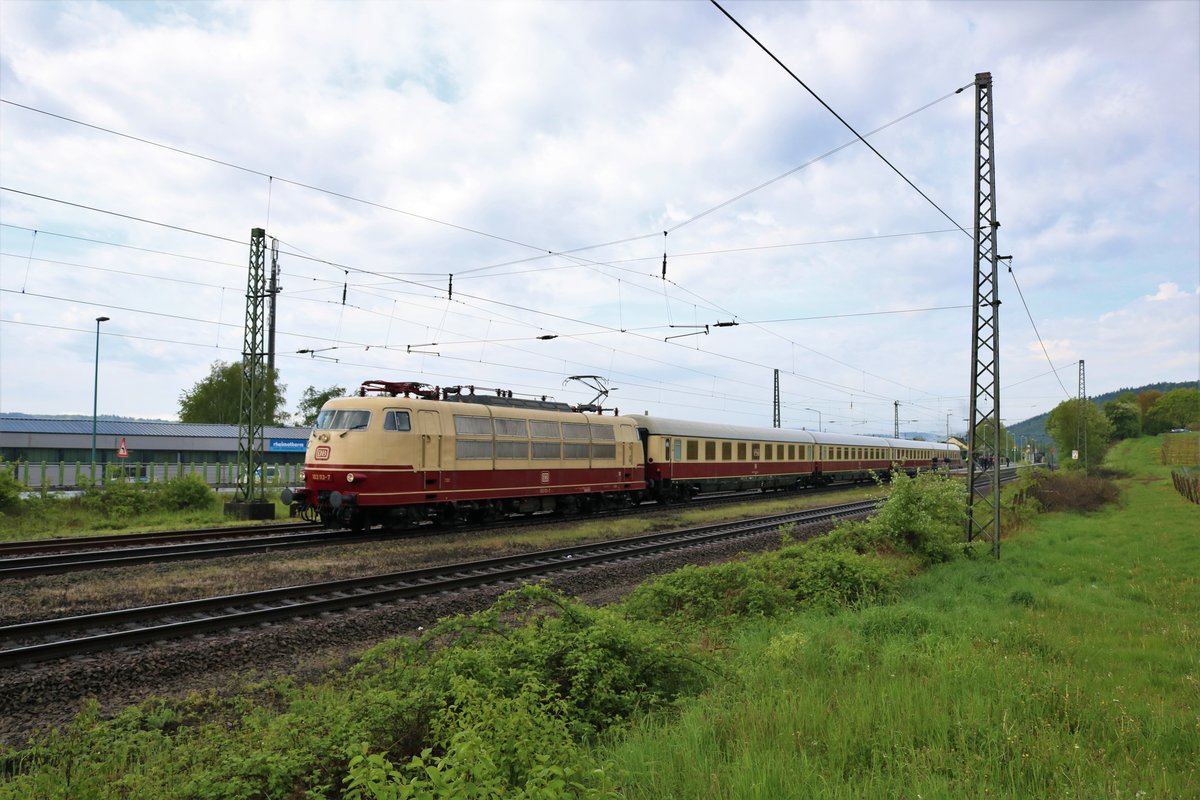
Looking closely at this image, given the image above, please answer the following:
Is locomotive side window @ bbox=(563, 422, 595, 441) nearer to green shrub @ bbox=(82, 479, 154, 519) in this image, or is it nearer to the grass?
green shrub @ bbox=(82, 479, 154, 519)

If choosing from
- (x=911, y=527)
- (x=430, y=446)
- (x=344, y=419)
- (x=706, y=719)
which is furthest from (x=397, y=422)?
(x=706, y=719)

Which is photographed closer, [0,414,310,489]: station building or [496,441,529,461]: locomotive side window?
[496,441,529,461]: locomotive side window

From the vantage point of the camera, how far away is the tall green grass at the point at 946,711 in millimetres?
4434

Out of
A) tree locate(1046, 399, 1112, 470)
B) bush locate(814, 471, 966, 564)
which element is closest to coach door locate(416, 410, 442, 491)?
bush locate(814, 471, 966, 564)

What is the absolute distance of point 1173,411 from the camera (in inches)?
3551

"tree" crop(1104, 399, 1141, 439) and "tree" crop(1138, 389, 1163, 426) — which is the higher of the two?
"tree" crop(1138, 389, 1163, 426)

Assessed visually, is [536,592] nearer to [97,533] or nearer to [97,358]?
A: [97,533]

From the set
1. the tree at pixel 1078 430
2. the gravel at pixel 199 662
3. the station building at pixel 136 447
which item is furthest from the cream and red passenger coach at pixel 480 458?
the tree at pixel 1078 430

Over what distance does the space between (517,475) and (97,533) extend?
36.5 feet

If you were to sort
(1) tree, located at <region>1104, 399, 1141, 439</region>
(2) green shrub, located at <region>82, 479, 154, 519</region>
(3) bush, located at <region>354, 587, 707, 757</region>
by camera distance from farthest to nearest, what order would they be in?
1. (1) tree, located at <region>1104, 399, 1141, 439</region>
2. (2) green shrub, located at <region>82, 479, 154, 519</region>
3. (3) bush, located at <region>354, 587, 707, 757</region>

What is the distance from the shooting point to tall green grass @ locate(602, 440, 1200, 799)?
4.43m

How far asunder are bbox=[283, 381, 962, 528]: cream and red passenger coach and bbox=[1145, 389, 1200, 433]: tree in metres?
77.6

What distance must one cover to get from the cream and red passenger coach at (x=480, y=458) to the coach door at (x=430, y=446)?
0.09 ft

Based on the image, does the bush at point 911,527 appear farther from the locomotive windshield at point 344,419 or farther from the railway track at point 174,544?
the locomotive windshield at point 344,419
